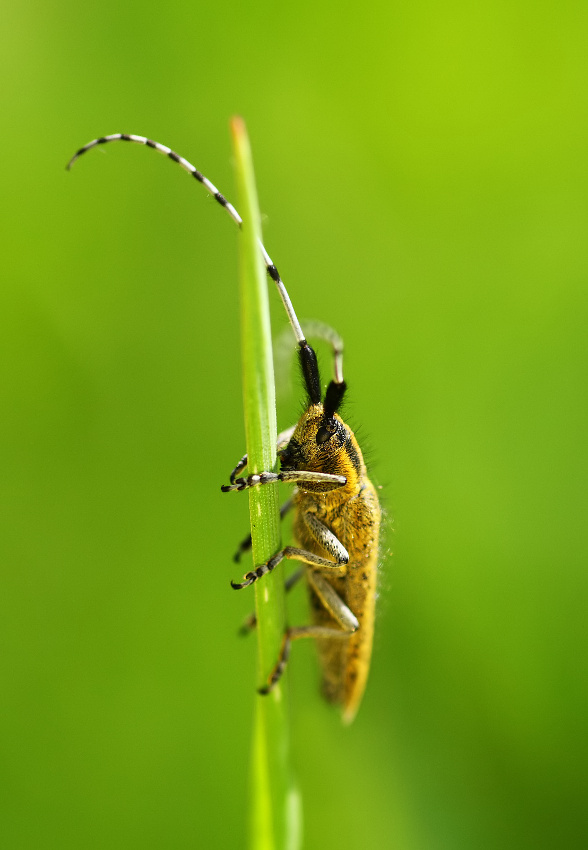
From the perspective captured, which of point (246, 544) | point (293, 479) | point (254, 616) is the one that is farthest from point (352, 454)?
point (254, 616)

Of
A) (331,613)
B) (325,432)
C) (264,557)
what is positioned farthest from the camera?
(331,613)

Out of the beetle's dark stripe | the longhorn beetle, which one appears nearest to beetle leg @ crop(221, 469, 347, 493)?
the longhorn beetle

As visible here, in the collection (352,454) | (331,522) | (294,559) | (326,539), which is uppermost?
(352,454)

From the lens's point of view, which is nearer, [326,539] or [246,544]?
[326,539]

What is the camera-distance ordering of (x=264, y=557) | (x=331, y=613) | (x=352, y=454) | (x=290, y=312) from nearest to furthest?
(x=264, y=557) → (x=290, y=312) → (x=352, y=454) → (x=331, y=613)

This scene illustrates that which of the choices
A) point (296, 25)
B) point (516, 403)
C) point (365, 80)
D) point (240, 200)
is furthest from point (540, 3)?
point (240, 200)

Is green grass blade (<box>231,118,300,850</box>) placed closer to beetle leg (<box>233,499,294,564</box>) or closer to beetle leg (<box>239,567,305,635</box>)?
beetle leg (<box>233,499,294,564</box>)

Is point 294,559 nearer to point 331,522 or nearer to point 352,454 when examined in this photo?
point 331,522

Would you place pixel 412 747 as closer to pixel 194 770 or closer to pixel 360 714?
pixel 360 714
